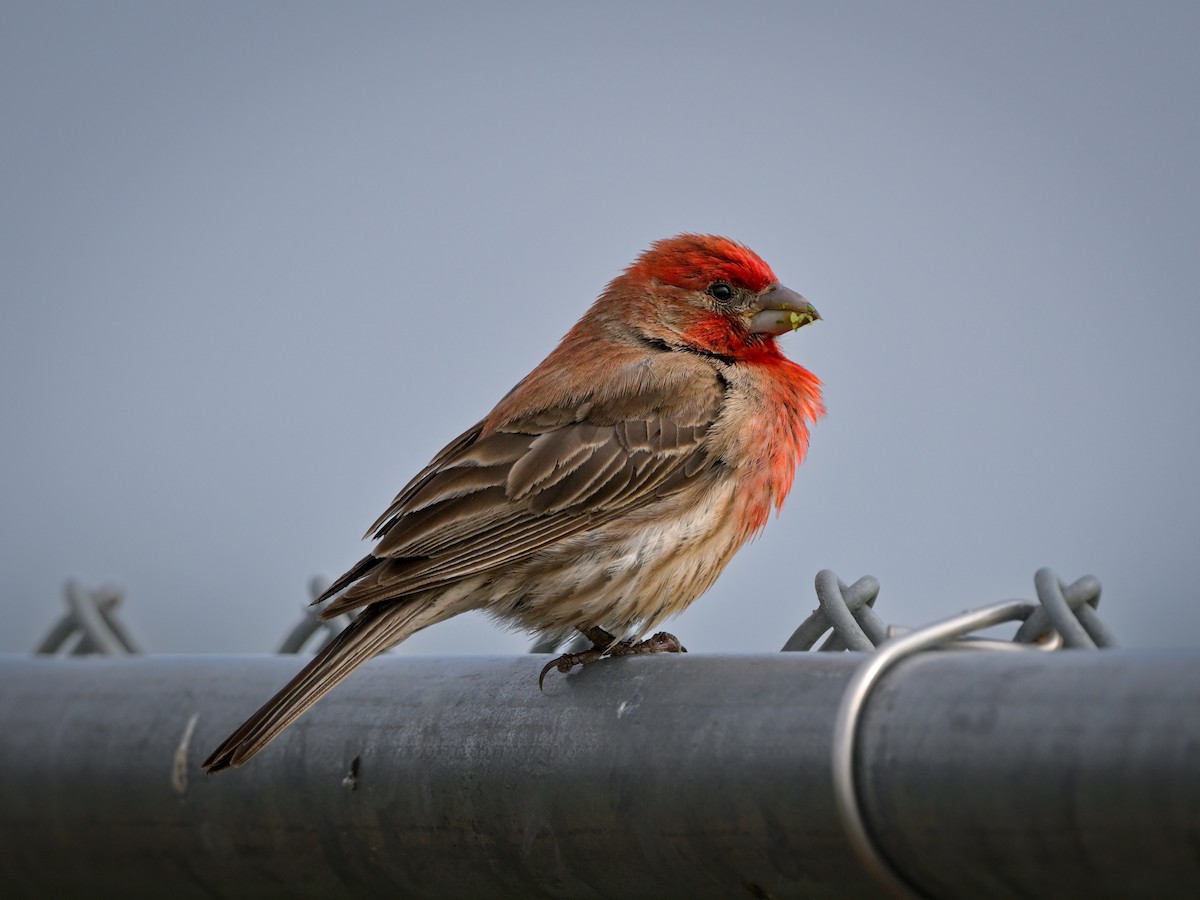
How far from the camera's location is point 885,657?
1.73m

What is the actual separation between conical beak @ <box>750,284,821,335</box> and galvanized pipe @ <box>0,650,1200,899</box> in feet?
7.28

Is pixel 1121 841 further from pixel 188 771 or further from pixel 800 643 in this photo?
pixel 188 771

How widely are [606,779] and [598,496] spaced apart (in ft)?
6.00

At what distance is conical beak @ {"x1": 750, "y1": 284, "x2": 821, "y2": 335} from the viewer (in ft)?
14.6

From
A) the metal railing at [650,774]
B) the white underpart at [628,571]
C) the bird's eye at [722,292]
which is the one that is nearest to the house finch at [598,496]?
the white underpart at [628,571]

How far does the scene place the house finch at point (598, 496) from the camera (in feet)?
11.7

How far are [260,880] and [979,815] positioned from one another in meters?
1.25

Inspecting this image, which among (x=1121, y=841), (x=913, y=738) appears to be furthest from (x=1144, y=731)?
(x=913, y=738)

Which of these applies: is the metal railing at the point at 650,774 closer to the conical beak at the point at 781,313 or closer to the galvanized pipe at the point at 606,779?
the galvanized pipe at the point at 606,779

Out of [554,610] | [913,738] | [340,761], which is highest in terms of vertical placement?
[913,738]

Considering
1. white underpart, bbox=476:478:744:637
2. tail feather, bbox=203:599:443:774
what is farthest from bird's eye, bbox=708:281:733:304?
tail feather, bbox=203:599:443:774

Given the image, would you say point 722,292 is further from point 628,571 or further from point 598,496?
point 628,571

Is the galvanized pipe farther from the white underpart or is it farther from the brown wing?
the white underpart

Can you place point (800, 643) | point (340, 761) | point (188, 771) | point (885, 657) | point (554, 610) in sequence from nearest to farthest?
1. point (885, 657)
2. point (340, 761)
3. point (188, 771)
4. point (800, 643)
5. point (554, 610)
